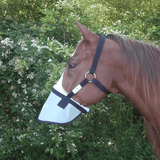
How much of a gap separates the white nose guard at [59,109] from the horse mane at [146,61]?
58cm

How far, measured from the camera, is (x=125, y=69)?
137 centimetres

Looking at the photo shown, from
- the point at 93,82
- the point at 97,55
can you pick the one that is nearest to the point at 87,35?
the point at 97,55

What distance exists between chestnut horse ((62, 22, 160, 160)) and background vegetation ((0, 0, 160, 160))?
1163 mm

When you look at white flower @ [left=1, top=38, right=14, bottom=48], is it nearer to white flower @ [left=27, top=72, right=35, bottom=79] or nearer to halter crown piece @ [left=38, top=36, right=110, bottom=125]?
white flower @ [left=27, top=72, right=35, bottom=79]

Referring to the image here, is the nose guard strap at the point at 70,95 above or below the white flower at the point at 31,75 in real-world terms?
above

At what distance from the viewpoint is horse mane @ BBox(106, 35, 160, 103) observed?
1343 mm

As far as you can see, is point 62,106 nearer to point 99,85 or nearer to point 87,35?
point 99,85

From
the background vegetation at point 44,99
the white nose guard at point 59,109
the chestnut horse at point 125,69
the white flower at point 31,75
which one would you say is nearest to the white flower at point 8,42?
the background vegetation at point 44,99

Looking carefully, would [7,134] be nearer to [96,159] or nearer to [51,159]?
[51,159]

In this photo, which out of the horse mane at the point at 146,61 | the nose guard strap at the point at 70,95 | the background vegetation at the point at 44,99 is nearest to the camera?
the horse mane at the point at 146,61

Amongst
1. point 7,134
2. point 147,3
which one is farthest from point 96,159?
point 147,3

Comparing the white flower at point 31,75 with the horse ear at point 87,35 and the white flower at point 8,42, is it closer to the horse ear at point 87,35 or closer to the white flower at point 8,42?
the white flower at point 8,42

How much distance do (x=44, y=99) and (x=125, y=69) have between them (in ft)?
7.00

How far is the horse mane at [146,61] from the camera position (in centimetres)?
134
